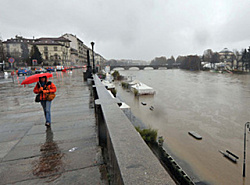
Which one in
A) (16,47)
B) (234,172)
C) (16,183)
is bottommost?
(234,172)

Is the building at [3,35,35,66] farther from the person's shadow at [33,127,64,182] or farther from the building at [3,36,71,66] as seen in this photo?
the person's shadow at [33,127,64,182]

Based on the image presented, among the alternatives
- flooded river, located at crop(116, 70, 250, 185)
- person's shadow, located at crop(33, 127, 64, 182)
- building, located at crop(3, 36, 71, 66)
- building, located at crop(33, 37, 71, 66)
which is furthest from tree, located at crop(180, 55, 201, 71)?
person's shadow, located at crop(33, 127, 64, 182)

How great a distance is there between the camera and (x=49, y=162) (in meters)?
2.91

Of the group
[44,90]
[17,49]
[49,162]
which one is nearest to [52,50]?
[17,49]

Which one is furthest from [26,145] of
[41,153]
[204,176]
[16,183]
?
[204,176]

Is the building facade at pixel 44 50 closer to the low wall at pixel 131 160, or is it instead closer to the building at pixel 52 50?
the building at pixel 52 50

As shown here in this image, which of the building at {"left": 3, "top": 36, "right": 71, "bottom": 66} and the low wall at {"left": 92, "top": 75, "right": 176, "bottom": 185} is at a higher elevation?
the building at {"left": 3, "top": 36, "right": 71, "bottom": 66}

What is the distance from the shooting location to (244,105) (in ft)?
73.2

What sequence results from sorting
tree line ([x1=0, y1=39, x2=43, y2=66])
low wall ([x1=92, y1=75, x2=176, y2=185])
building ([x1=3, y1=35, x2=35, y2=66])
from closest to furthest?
low wall ([x1=92, y1=75, x2=176, y2=185]) < tree line ([x1=0, y1=39, x2=43, y2=66]) < building ([x1=3, y1=35, x2=35, y2=66])

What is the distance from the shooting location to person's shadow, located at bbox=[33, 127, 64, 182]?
260 cm

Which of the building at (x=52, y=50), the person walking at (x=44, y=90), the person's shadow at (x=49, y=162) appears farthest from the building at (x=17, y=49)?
the person's shadow at (x=49, y=162)

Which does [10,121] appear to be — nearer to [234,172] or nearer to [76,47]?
[234,172]

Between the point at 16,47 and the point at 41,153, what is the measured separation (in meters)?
Answer: 79.6

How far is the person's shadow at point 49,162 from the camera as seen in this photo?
102 inches
